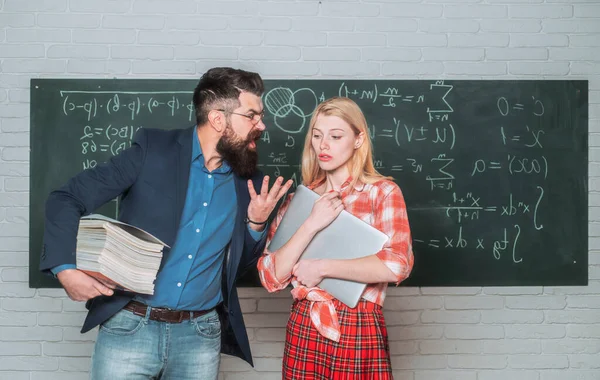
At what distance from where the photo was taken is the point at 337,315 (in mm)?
1547

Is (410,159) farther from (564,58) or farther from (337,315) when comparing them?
(337,315)

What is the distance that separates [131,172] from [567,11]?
2.34m

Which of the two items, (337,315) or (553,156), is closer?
(337,315)

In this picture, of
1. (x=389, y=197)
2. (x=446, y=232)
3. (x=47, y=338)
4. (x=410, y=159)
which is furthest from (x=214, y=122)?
(x=47, y=338)

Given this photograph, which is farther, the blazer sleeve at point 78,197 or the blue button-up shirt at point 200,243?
the blue button-up shirt at point 200,243

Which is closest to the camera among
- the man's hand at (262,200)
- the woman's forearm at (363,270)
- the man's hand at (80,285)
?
the man's hand at (80,285)

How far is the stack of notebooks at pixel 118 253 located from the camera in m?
1.36

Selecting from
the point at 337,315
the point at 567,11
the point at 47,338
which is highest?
the point at 567,11

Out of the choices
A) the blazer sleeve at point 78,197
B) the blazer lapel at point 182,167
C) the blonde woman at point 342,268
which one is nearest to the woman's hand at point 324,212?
the blonde woman at point 342,268

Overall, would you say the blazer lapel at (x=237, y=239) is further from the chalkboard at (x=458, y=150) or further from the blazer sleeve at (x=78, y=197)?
the chalkboard at (x=458, y=150)

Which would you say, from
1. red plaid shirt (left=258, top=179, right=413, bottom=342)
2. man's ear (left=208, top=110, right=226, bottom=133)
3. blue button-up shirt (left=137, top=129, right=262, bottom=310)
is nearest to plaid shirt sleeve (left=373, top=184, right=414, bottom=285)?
red plaid shirt (left=258, top=179, right=413, bottom=342)

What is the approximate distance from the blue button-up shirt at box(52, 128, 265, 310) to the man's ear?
74 mm

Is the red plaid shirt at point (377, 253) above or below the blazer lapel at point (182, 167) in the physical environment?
below

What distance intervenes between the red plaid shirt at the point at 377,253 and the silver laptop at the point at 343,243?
0.14 ft
